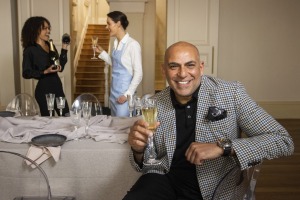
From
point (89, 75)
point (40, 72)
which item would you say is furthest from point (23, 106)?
point (89, 75)

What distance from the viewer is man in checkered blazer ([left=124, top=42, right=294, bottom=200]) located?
1.55m

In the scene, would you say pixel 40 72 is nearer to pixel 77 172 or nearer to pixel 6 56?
pixel 77 172

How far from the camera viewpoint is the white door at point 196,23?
17.3ft

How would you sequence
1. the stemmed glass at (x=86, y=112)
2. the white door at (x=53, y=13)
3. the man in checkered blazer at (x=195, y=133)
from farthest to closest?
the white door at (x=53, y=13), the stemmed glass at (x=86, y=112), the man in checkered blazer at (x=195, y=133)

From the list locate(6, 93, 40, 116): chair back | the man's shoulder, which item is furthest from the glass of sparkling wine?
locate(6, 93, 40, 116): chair back

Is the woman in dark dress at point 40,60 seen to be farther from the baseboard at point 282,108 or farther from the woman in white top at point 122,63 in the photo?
the baseboard at point 282,108

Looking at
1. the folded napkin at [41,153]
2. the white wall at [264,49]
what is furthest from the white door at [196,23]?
the folded napkin at [41,153]

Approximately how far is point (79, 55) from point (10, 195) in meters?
6.48

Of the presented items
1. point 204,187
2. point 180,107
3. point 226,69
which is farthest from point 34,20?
point 226,69

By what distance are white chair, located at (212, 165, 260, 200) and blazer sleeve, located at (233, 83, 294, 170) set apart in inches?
1.5

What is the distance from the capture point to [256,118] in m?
1.61

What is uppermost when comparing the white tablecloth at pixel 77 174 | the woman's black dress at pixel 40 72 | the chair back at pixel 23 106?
the woman's black dress at pixel 40 72

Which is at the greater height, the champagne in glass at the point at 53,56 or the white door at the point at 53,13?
the white door at the point at 53,13

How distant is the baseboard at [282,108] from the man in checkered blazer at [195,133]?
14.3 feet
